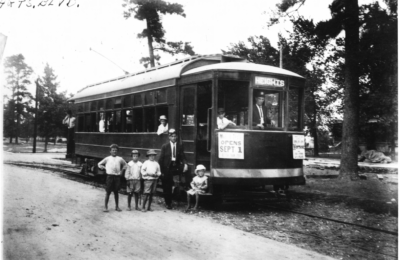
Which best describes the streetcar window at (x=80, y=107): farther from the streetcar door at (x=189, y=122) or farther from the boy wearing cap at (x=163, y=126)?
the streetcar door at (x=189, y=122)

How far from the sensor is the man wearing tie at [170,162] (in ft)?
27.5

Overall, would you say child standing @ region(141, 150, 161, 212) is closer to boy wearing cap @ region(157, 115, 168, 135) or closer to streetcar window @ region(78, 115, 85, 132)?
boy wearing cap @ region(157, 115, 168, 135)

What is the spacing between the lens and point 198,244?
5547 millimetres

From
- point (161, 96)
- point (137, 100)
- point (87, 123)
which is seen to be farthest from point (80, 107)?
point (161, 96)

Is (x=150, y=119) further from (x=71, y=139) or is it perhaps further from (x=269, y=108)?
(x=71, y=139)

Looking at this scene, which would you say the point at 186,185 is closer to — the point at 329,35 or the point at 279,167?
the point at 279,167

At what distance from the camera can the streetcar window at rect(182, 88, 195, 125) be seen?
8.58 metres

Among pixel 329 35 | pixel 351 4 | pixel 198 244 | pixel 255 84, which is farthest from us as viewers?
pixel 329 35

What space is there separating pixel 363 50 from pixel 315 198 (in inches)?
181

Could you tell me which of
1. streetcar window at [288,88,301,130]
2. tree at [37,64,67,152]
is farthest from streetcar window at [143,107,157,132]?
tree at [37,64,67,152]

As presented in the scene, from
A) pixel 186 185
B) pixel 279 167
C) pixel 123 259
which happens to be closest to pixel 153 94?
pixel 186 185

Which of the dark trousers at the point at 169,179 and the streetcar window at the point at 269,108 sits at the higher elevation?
the streetcar window at the point at 269,108

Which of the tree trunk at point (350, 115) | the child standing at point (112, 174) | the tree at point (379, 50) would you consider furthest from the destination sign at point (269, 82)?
the tree trunk at point (350, 115)

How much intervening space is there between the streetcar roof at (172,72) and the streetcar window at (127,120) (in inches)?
25.5
